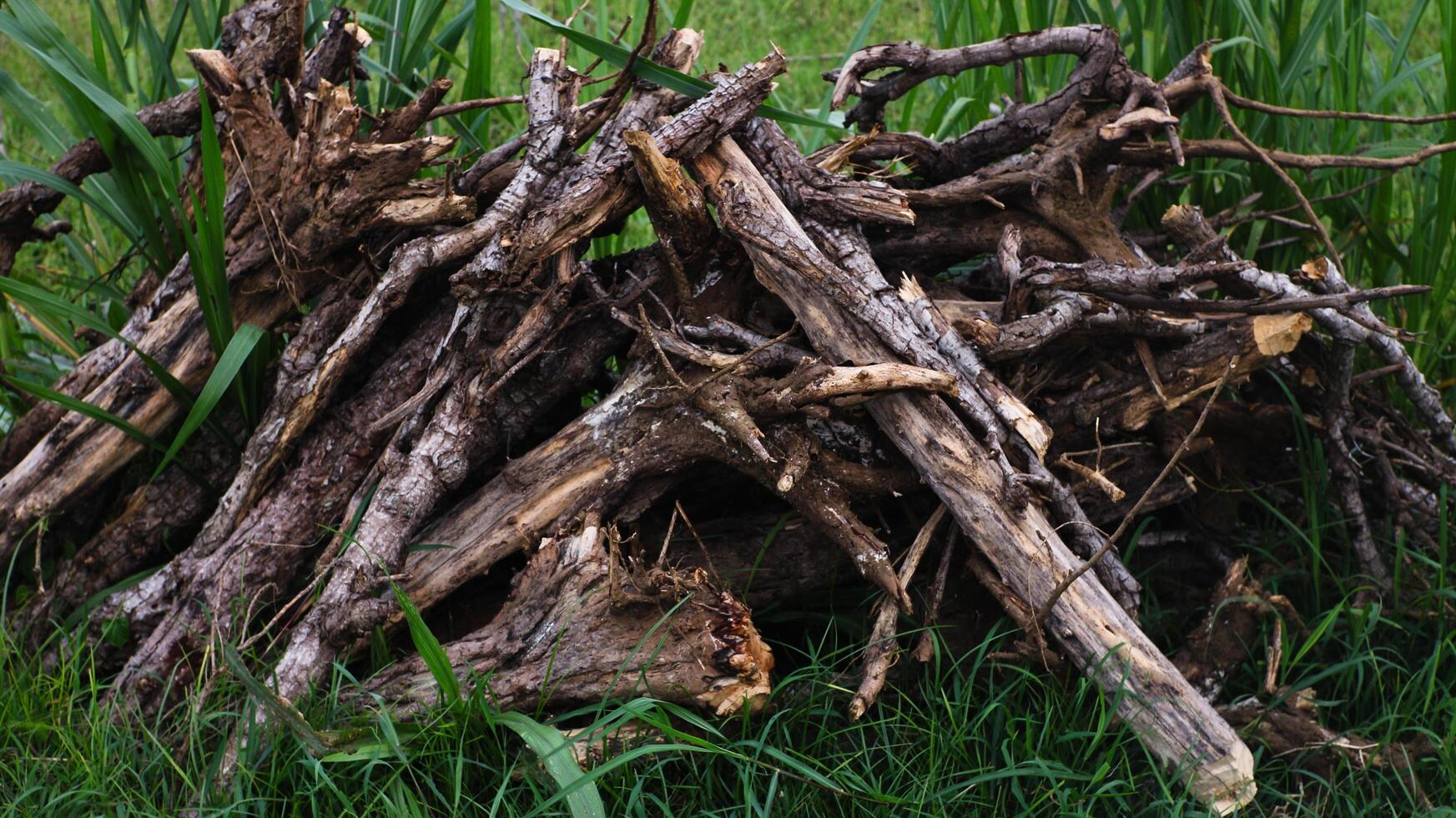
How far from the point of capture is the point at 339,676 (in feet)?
6.84

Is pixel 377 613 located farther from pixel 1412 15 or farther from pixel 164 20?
pixel 164 20

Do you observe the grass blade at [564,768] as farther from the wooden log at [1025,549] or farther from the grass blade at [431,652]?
the wooden log at [1025,549]

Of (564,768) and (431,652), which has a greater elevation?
(431,652)

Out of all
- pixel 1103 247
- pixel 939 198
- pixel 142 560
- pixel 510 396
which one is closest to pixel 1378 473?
pixel 1103 247

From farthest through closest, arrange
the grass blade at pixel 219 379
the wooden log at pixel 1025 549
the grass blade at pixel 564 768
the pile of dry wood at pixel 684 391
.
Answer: the grass blade at pixel 219 379 → the pile of dry wood at pixel 684 391 → the wooden log at pixel 1025 549 → the grass blade at pixel 564 768

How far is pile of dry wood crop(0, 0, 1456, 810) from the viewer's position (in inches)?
78.8

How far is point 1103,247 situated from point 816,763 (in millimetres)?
1254

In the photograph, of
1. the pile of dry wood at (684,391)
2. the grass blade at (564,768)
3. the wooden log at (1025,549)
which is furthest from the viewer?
the pile of dry wood at (684,391)

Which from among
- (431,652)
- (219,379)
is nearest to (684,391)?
(431,652)

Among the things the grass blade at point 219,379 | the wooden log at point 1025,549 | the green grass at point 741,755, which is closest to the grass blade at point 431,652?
the green grass at point 741,755

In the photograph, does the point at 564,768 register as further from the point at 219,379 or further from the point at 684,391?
the point at 219,379

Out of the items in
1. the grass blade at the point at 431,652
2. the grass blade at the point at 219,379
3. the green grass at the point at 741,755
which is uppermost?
the grass blade at the point at 219,379

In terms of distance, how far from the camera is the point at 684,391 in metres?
2.06

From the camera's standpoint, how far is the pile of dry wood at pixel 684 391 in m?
2.00
